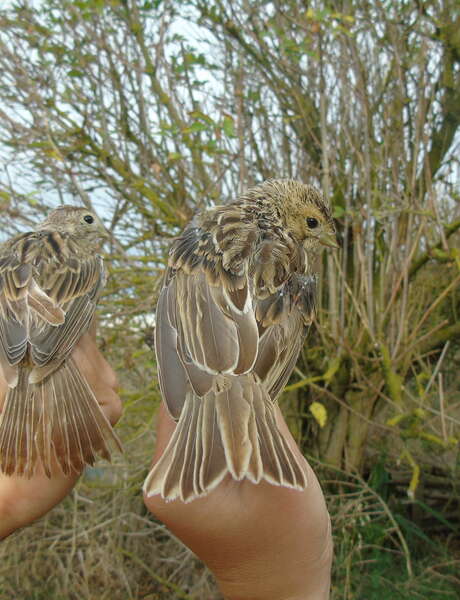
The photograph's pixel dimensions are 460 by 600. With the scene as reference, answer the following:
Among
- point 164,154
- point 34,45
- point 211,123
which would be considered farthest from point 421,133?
point 34,45

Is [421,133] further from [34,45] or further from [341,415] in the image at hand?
[34,45]

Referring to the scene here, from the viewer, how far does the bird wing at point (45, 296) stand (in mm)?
1703

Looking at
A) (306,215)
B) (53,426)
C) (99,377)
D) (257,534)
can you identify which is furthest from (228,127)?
(257,534)

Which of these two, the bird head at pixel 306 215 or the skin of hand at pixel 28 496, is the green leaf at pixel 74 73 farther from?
the skin of hand at pixel 28 496

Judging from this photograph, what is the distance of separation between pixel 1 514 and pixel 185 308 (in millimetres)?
723

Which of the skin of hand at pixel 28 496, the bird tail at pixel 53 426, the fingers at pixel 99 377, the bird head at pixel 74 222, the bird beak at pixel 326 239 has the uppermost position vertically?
the bird head at pixel 74 222

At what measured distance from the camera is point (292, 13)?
3.62 m

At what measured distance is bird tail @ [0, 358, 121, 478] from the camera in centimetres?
147

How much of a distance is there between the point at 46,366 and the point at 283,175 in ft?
8.89

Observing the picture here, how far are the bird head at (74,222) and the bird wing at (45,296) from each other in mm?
320

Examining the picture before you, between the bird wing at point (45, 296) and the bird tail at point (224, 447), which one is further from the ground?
the bird wing at point (45, 296)

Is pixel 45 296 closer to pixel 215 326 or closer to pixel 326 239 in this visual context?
pixel 215 326

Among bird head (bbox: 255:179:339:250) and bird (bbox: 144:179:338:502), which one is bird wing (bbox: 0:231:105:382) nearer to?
bird (bbox: 144:179:338:502)

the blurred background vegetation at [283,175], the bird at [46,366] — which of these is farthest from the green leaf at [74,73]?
the bird at [46,366]
